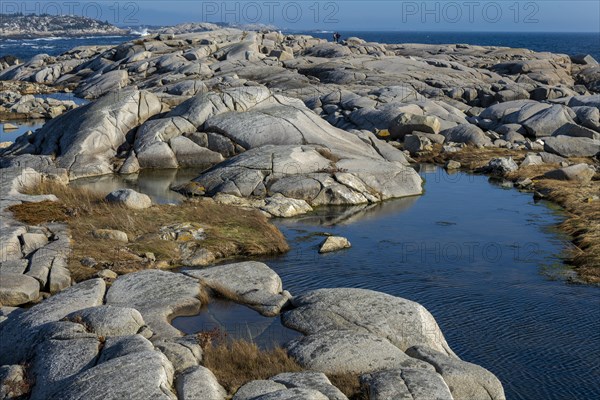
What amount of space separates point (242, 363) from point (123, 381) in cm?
266

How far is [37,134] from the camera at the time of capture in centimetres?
4344

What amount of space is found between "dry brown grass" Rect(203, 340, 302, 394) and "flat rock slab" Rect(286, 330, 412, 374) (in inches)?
13.4

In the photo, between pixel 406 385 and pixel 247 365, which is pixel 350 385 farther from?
pixel 247 365

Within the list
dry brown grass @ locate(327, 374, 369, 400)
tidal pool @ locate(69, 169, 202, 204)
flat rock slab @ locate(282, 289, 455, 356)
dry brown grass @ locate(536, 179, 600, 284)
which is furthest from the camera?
tidal pool @ locate(69, 169, 202, 204)

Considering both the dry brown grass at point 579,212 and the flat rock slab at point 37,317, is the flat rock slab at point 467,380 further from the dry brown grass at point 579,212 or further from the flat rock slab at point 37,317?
the dry brown grass at point 579,212

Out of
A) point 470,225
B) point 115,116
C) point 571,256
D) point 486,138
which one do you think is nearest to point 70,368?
point 571,256

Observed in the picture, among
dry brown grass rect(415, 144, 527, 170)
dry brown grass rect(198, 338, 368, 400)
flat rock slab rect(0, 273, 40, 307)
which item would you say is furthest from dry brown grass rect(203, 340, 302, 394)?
dry brown grass rect(415, 144, 527, 170)

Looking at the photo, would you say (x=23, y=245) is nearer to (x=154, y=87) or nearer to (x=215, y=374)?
(x=215, y=374)

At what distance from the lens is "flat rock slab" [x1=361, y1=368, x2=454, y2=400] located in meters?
13.2

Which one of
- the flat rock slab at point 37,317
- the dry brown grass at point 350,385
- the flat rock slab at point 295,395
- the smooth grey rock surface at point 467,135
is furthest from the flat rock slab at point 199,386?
the smooth grey rock surface at point 467,135

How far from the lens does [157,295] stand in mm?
19266

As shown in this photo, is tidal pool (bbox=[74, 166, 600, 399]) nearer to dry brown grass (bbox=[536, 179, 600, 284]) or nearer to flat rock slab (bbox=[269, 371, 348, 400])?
dry brown grass (bbox=[536, 179, 600, 284])

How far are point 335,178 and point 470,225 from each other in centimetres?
651

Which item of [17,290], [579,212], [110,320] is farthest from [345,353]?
[579,212]
